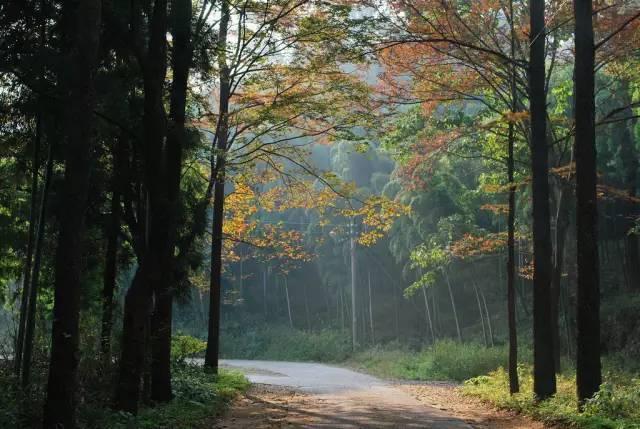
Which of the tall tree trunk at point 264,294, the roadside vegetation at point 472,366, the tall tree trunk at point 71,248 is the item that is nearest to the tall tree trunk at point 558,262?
the roadside vegetation at point 472,366

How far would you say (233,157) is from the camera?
15.5 metres

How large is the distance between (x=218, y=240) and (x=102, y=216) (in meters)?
5.68

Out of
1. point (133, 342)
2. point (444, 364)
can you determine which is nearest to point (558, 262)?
point (444, 364)

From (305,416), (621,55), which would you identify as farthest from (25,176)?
(621,55)

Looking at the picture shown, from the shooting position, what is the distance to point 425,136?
51.1 feet

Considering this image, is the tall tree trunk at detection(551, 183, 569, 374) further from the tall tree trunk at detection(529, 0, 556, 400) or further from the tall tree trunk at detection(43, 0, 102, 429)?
the tall tree trunk at detection(43, 0, 102, 429)

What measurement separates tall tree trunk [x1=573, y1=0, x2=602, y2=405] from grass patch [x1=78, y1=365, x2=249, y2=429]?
18.3ft

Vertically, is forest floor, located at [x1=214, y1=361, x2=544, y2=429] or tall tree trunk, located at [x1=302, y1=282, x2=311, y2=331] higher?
tall tree trunk, located at [x1=302, y1=282, x2=311, y2=331]

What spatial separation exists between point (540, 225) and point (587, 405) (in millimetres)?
3508

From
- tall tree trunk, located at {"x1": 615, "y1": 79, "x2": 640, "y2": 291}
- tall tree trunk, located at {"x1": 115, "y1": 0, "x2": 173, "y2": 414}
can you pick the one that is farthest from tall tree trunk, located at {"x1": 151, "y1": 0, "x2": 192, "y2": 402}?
tall tree trunk, located at {"x1": 615, "y1": 79, "x2": 640, "y2": 291}

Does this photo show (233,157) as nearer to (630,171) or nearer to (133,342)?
(133,342)

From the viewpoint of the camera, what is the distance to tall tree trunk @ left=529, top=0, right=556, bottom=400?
11352 mm

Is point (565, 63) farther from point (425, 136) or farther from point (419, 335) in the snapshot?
point (419, 335)

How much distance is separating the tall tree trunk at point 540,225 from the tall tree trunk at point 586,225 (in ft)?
5.52
